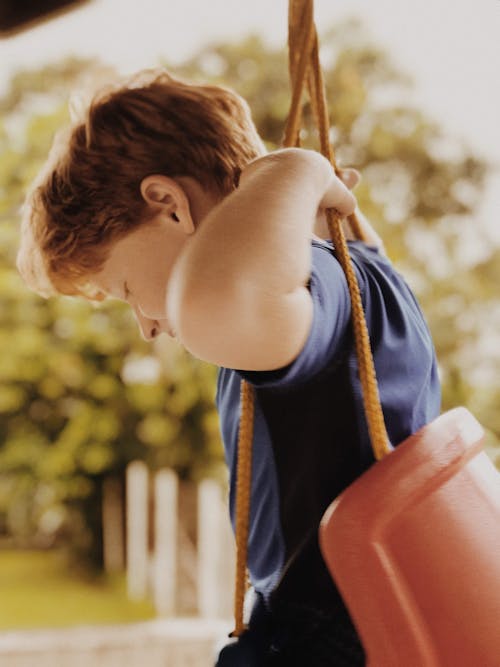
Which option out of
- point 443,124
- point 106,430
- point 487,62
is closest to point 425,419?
point 487,62

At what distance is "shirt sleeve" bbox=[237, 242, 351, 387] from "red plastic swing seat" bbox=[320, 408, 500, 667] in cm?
9

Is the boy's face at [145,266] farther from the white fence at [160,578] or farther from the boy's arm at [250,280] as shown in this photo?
the white fence at [160,578]

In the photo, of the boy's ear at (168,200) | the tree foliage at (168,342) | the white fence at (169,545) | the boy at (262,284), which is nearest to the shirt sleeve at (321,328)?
the boy at (262,284)

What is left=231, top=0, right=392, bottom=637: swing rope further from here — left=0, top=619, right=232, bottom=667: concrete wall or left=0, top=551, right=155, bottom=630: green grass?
left=0, top=551, right=155, bottom=630: green grass

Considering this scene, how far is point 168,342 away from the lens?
3611 mm

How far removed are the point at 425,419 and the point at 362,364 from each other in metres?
0.13

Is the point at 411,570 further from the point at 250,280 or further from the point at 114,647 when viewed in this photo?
the point at 114,647

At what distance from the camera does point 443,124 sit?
288cm

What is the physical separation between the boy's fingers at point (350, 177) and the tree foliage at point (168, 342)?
3.64ft

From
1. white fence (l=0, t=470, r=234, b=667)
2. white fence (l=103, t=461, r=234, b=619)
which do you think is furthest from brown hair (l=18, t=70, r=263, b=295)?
white fence (l=103, t=461, r=234, b=619)

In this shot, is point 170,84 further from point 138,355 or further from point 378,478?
point 138,355

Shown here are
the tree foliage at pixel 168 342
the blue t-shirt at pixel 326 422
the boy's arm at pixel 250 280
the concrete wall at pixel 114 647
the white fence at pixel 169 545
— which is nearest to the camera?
the boy's arm at pixel 250 280

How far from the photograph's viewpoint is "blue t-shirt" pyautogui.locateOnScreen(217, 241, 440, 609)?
60 centimetres

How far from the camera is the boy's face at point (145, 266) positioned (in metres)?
0.67
